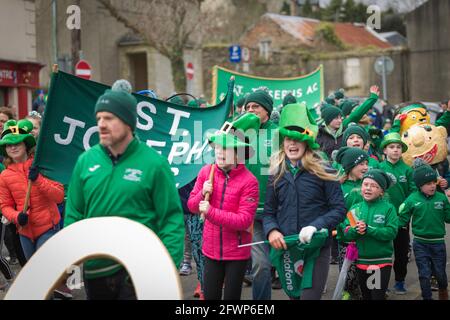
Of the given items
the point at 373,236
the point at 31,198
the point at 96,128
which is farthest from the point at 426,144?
the point at 31,198

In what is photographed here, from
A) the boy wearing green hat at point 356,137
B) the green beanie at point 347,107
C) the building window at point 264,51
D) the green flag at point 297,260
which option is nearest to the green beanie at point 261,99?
the green flag at point 297,260

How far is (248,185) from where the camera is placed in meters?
5.41

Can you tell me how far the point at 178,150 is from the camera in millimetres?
7082

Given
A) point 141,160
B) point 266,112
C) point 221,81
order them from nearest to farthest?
point 141,160, point 266,112, point 221,81

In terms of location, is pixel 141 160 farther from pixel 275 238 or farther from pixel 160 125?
pixel 160 125

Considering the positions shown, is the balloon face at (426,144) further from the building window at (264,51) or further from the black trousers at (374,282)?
the building window at (264,51)

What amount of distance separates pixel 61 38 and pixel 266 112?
1185 inches

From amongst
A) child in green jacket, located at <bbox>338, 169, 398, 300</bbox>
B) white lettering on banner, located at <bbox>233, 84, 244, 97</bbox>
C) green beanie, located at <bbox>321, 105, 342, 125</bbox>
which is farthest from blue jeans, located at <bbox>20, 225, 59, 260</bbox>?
white lettering on banner, located at <bbox>233, 84, 244, 97</bbox>

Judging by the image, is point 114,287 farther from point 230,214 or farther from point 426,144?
point 426,144

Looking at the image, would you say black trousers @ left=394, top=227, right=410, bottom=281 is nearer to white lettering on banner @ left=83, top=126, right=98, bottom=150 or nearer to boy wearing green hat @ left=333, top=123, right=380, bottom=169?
boy wearing green hat @ left=333, top=123, right=380, bottom=169

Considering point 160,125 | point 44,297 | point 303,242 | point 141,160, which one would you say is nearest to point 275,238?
point 303,242

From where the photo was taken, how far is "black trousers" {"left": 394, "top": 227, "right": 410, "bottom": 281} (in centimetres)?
747

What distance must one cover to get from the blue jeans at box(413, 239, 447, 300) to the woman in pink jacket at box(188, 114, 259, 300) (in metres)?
2.14

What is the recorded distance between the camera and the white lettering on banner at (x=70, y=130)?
6.51m
